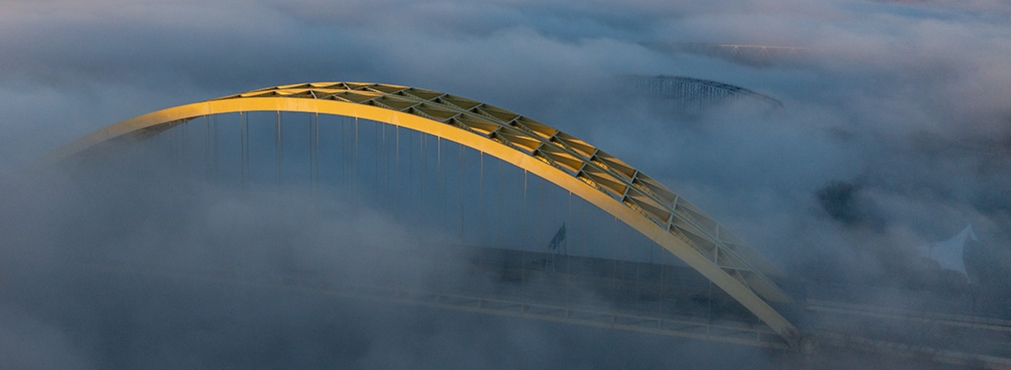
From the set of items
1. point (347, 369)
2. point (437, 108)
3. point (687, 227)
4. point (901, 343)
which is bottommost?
point (347, 369)

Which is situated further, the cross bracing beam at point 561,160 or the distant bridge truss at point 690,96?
the distant bridge truss at point 690,96

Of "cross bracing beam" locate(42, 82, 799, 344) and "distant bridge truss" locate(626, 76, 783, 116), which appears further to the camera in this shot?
"distant bridge truss" locate(626, 76, 783, 116)

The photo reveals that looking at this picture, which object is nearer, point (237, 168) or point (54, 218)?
point (54, 218)

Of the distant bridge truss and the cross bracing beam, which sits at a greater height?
the distant bridge truss

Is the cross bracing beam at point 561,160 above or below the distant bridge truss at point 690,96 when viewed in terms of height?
below

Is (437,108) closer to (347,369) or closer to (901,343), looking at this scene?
(347,369)

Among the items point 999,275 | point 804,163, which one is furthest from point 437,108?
point 804,163

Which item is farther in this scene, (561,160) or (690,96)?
(690,96)

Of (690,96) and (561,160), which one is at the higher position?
(690,96)
